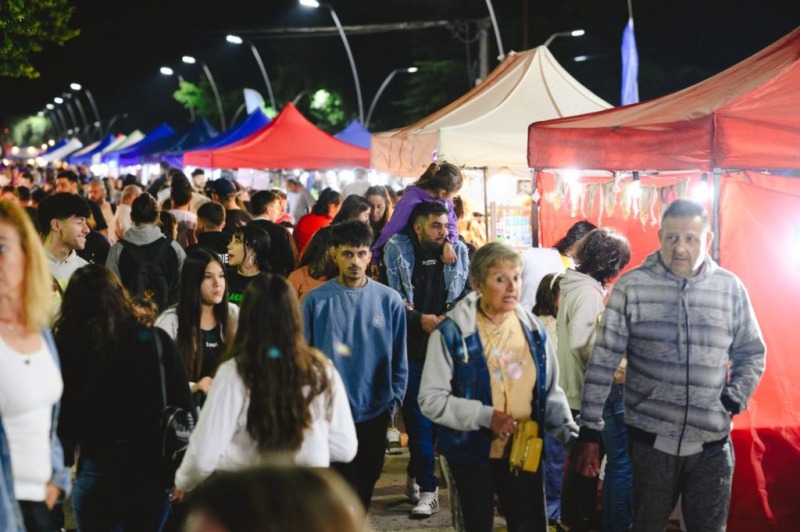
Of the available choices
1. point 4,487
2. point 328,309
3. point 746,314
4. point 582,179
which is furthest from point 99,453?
point 582,179

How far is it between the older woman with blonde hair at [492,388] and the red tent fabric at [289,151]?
14551 mm

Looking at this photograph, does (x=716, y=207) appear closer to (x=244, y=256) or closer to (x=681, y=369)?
(x=681, y=369)

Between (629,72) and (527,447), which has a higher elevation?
(629,72)

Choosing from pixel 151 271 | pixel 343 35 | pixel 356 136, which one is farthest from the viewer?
pixel 343 35

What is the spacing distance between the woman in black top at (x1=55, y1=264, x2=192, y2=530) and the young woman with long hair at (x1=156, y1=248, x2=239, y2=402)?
0.78 metres

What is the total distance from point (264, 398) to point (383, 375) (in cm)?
180

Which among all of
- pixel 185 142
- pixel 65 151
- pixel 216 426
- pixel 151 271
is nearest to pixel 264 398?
pixel 216 426

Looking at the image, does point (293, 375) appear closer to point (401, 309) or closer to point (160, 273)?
point (401, 309)

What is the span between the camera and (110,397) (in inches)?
159

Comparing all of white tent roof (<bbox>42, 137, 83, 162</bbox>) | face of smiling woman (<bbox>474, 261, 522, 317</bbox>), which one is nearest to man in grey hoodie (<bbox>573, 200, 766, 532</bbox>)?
face of smiling woman (<bbox>474, 261, 522, 317</bbox>)

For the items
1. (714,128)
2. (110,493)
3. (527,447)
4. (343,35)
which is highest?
(343,35)

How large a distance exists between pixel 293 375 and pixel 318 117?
5436 cm

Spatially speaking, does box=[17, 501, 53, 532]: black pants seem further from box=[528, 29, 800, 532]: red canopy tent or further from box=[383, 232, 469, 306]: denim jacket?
box=[528, 29, 800, 532]: red canopy tent

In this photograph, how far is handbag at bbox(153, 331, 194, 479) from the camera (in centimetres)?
402
